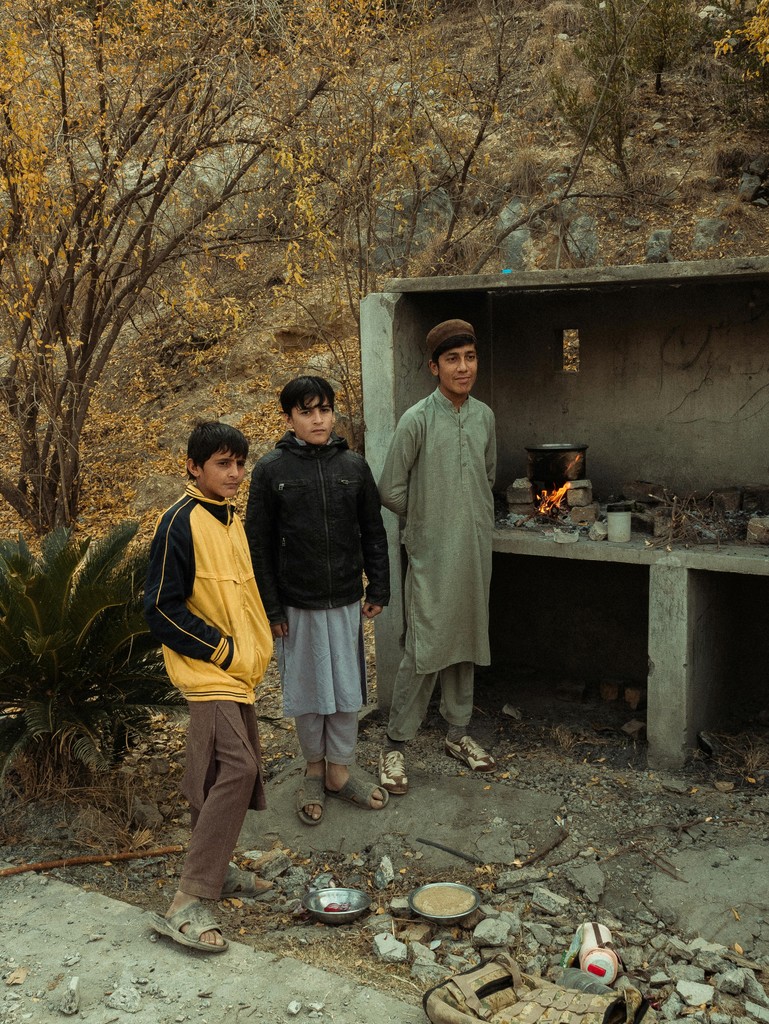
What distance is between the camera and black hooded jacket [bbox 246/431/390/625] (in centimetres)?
443

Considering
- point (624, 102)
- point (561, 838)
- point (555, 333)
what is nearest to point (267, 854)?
point (561, 838)

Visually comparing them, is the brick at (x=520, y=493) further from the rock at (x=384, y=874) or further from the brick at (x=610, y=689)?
the rock at (x=384, y=874)

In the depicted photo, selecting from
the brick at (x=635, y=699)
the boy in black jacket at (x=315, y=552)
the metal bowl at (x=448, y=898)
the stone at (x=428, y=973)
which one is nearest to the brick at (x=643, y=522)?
the brick at (x=635, y=699)

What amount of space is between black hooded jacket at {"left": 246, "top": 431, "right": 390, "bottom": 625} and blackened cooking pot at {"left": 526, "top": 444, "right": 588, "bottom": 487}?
168 centimetres

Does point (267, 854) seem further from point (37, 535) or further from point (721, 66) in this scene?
point (721, 66)

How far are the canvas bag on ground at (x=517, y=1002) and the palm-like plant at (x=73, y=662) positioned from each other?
2031mm

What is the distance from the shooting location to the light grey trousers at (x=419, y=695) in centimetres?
527

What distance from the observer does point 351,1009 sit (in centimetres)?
326

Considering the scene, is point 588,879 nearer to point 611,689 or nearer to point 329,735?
point 329,735

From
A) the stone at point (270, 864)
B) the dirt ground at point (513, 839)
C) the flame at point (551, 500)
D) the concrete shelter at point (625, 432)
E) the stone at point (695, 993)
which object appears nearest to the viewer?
the stone at point (695, 993)

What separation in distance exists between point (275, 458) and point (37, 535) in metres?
7.37

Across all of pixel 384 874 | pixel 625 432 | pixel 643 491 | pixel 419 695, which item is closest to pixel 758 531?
pixel 643 491

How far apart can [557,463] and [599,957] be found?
3001 mm

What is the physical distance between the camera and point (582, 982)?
11.1 feet
